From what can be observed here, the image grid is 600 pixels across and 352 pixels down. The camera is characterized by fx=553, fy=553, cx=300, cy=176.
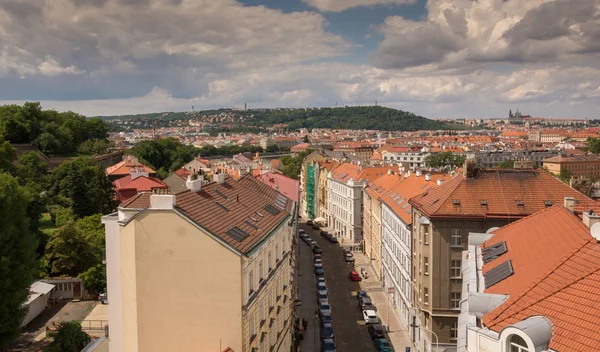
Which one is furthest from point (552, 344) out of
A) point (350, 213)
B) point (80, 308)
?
point (350, 213)

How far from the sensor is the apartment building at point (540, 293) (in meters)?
14.4

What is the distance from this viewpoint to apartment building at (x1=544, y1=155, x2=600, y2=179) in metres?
157

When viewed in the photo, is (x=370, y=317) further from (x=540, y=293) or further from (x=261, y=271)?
(x=540, y=293)

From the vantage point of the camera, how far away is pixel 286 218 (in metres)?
33.6

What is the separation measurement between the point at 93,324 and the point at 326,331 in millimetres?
18125

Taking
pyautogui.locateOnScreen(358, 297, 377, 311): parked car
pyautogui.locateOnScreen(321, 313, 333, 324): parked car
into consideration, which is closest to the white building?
pyautogui.locateOnScreen(358, 297, 377, 311): parked car

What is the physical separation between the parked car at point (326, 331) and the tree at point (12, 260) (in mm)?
22177

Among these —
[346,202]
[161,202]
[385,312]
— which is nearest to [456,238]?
[385,312]

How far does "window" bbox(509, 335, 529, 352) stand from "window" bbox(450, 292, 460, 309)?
83.1ft

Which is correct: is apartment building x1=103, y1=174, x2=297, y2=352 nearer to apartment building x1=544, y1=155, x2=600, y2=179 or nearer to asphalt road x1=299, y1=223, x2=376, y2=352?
asphalt road x1=299, y1=223, x2=376, y2=352

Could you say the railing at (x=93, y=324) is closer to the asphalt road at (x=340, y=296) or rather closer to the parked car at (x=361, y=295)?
the asphalt road at (x=340, y=296)

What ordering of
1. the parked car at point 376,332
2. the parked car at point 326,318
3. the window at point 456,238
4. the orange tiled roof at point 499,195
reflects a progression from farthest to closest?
the parked car at point 326,318
the parked car at point 376,332
the window at point 456,238
the orange tiled roof at point 499,195

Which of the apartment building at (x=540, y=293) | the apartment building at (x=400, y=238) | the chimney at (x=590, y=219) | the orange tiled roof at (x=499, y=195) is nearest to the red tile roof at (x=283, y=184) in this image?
the apartment building at (x=400, y=238)

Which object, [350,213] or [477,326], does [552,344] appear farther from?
[350,213]
